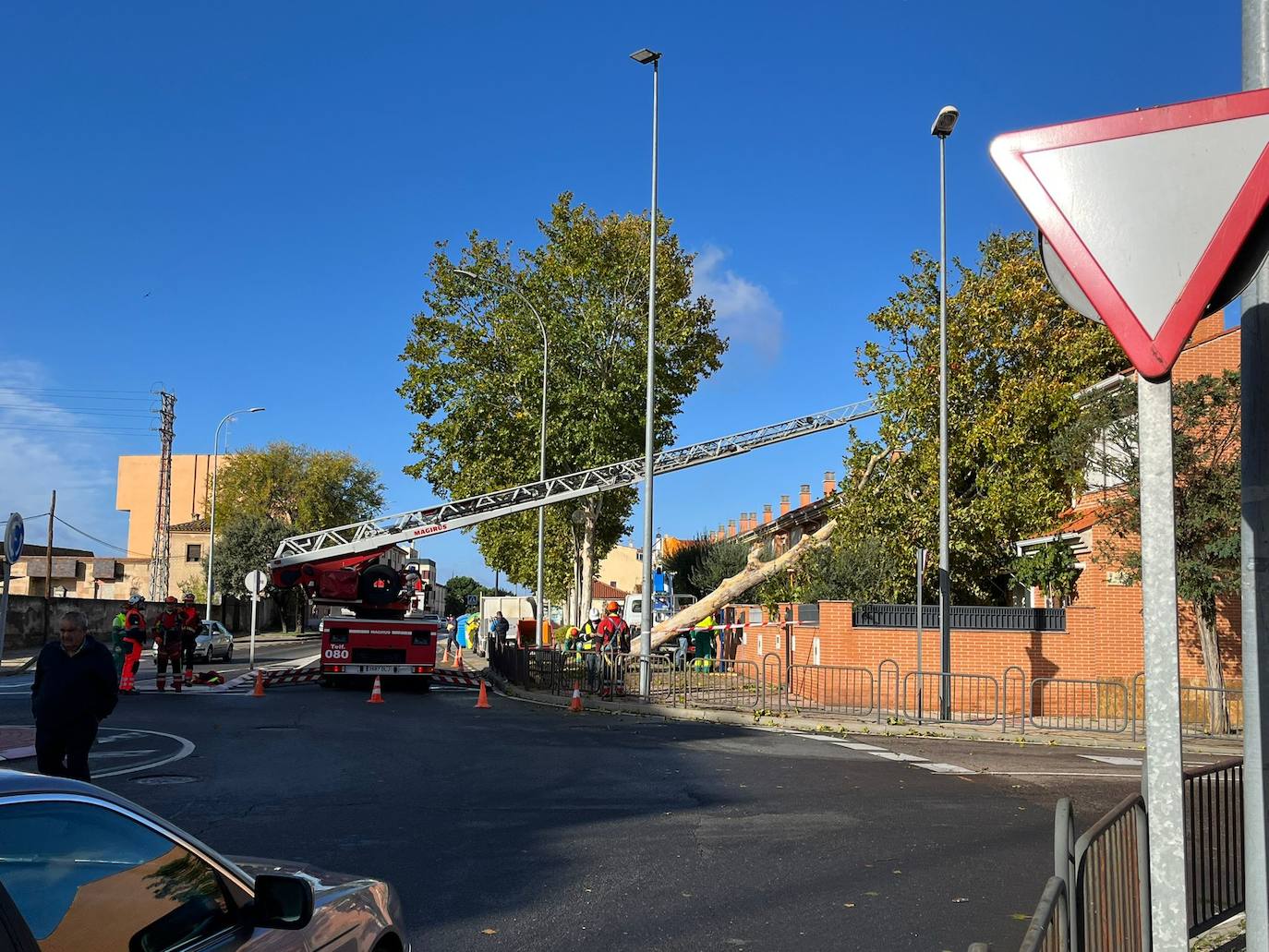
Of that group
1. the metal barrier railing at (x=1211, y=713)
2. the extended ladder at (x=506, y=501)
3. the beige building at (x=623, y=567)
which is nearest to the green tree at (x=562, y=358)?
the extended ladder at (x=506, y=501)

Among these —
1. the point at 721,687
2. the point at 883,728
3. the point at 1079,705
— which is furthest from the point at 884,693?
the point at 721,687

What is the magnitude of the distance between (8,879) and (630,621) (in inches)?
1871

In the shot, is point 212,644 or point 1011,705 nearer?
point 1011,705

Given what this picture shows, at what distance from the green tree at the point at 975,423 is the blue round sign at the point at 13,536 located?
55.6ft

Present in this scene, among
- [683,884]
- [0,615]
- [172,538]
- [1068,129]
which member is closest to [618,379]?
[0,615]

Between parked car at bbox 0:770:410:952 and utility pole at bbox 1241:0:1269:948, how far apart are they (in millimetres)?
2778

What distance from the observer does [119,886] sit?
9.42 ft

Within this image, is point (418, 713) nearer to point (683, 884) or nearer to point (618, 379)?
point (683, 884)

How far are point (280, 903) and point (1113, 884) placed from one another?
3.20m

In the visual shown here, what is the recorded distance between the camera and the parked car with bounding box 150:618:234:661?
1490 inches

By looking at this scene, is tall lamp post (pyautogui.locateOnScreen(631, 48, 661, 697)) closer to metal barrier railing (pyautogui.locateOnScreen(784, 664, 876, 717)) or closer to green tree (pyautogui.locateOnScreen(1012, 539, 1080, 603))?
metal barrier railing (pyautogui.locateOnScreen(784, 664, 876, 717))

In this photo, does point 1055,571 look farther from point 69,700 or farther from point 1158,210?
point 1158,210

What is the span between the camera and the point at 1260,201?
10.0 feet

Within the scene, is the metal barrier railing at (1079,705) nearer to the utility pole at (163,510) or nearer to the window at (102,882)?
the window at (102,882)
